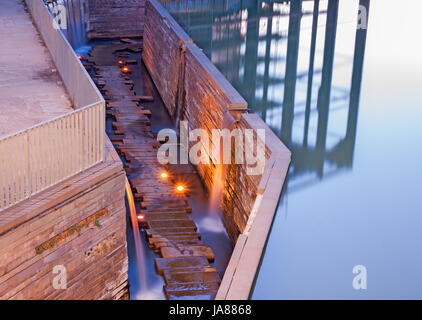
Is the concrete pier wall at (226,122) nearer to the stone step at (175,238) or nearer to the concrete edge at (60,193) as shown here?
the stone step at (175,238)

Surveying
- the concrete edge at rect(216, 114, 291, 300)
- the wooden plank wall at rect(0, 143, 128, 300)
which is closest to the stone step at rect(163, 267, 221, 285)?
the wooden plank wall at rect(0, 143, 128, 300)

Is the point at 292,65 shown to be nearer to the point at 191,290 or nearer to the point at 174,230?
the point at 174,230

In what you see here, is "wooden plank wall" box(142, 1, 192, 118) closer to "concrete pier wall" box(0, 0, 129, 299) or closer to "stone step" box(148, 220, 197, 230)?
"stone step" box(148, 220, 197, 230)

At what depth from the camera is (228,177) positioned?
522 inches

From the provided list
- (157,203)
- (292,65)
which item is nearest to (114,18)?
(292,65)

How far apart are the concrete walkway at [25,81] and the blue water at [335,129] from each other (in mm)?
3950

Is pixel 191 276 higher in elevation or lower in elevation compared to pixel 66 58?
lower

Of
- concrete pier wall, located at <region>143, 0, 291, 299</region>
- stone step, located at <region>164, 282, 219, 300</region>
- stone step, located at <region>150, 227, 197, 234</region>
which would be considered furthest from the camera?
stone step, located at <region>150, 227, 197, 234</region>

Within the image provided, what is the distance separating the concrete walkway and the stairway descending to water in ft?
10.3

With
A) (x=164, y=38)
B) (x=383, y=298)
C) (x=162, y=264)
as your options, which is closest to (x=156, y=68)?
(x=164, y=38)

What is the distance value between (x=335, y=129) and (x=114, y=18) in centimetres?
1535

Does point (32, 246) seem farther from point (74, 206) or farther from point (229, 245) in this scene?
point (229, 245)

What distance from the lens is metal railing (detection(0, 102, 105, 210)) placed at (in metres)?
7.71

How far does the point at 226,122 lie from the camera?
13.0 metres
